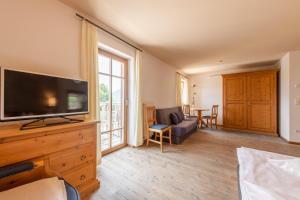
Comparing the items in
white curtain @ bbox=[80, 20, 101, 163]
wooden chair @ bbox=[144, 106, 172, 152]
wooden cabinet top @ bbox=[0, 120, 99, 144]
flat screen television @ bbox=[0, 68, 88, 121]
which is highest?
white curtain @ bbox=[80, 20, 101, 163]

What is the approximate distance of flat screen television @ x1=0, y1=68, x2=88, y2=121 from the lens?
1293 millimetres

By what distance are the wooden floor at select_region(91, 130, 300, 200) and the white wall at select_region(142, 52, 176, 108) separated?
1.45 metres

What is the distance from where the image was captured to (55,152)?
54.7 inches

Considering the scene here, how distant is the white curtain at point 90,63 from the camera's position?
218 cm

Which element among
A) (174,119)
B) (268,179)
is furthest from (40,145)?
(174,119)

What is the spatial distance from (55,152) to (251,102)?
589cm

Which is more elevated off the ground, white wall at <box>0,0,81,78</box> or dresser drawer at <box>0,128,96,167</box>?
white wall at <box>0,0,81,78</box>

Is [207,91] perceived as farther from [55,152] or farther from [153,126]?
[55,152]

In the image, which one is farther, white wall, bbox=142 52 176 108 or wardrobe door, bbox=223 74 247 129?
wardrobe door, bbox=223 74 247 129

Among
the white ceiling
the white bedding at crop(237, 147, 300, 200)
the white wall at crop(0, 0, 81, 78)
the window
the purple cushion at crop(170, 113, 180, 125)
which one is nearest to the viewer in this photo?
the white bedding at crop(237, 147, 300, 200)

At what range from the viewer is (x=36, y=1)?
5.61ft

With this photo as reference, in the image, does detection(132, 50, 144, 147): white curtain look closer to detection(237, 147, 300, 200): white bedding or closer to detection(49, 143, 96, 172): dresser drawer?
detection(49, 143, 96, 172): dresser drawer

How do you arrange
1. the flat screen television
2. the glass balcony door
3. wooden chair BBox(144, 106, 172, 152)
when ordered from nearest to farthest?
the flat screen television → the glass balcony door → wooden chair BBox(144, 106, 172, 152)

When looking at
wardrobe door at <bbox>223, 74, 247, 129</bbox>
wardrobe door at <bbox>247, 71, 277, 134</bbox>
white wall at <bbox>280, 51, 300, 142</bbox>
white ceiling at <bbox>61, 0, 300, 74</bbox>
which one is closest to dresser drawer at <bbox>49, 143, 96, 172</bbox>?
white ceiling at <bbox>61, 0, 300, 74</bbox>
